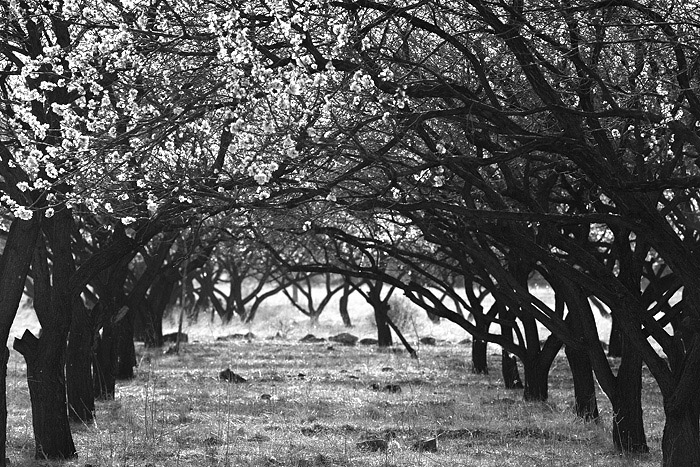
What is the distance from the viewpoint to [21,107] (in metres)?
8.20

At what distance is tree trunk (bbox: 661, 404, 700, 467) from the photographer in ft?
27.1

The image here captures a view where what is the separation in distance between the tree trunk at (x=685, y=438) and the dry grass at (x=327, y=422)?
50.0 inches

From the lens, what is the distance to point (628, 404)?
10008 millimetres

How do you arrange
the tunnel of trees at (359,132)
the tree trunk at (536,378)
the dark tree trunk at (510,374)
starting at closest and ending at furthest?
the tunnel of trees at (359,132) → the tree trunk at (536,378) → the dark tree trunk at (510,374)

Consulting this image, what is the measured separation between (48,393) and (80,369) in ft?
8.22

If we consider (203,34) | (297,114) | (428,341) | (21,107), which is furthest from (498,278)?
(428,341)

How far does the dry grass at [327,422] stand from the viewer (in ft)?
32.4

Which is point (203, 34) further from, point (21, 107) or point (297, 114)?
point (21, 107)

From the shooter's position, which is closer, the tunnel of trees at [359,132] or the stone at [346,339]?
the tunnel of trees at [359,132]

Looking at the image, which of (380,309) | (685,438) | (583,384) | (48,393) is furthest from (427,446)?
(380,309)

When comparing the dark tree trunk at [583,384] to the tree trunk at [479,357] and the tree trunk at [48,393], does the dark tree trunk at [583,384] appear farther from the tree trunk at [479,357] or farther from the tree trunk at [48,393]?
the tree trunk at [479,357]

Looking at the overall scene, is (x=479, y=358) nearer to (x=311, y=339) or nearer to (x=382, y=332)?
(x=382, y=332)

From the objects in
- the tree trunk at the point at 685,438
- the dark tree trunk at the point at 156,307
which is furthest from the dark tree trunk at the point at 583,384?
the dark tree trunk at the point at 156,307

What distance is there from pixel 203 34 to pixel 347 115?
73.3 inches
